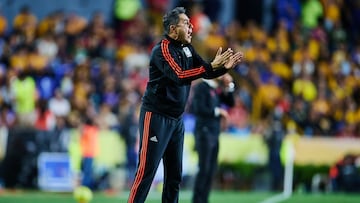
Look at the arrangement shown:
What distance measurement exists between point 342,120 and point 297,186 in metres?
3.52

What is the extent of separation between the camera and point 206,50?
2097 cm

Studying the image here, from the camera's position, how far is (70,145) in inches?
826

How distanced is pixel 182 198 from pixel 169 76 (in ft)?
24.4

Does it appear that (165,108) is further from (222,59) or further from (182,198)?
(182,198)

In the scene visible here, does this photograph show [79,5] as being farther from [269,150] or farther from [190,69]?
[190,69]

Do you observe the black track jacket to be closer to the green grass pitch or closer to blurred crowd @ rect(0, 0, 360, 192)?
the green grass pitch

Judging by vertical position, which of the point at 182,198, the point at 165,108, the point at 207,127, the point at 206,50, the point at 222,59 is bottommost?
the point at 182,198

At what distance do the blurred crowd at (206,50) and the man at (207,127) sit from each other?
6447 millimetres

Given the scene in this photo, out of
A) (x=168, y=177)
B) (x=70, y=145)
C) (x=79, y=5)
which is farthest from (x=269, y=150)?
(x=168, y=177)

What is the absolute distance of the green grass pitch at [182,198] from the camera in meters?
17.7

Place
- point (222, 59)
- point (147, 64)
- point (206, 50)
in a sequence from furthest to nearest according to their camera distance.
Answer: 1. point (147, 64)
2. point (206, 50)
3. point (222, 59)

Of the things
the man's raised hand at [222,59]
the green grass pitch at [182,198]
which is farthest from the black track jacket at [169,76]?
the green grass pitch at [182,198]

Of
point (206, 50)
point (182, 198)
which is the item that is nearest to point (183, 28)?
point (182, 198)

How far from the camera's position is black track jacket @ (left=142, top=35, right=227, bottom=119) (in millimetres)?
11102
